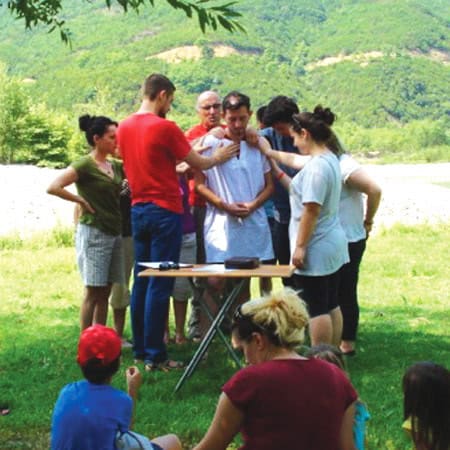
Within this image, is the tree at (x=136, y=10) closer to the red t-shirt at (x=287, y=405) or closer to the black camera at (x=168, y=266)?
the red t-shirt at (x=287, y=405)

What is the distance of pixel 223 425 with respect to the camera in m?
3.40

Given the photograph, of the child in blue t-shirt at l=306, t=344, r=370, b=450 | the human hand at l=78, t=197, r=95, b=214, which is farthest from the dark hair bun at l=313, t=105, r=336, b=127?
the child in blue t-shirt at l=306, t=344, r=370, b=450

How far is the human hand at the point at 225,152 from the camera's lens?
641cm

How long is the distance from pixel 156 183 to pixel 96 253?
818mm

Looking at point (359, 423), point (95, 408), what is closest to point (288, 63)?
point (359, 423)

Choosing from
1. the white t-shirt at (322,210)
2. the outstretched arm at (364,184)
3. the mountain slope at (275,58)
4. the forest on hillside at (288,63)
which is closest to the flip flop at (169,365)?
the white t-shirt at (322,210)

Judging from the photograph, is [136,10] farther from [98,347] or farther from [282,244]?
[282,244]

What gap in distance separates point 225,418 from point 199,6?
1.70m

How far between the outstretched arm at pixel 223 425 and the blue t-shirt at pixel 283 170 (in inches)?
141

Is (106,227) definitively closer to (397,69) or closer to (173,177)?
(173,177)

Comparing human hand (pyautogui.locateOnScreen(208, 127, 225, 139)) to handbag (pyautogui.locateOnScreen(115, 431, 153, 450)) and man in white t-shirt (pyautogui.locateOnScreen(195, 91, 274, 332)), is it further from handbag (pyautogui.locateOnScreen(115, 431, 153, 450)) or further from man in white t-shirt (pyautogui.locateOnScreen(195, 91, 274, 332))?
handbag (pyautogui.locateOnScreen(115, 431, 153, 450))

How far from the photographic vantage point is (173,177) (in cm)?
635

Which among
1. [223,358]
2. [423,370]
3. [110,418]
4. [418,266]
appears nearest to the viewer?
[423,370]

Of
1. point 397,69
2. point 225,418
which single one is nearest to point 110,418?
point 225,418
